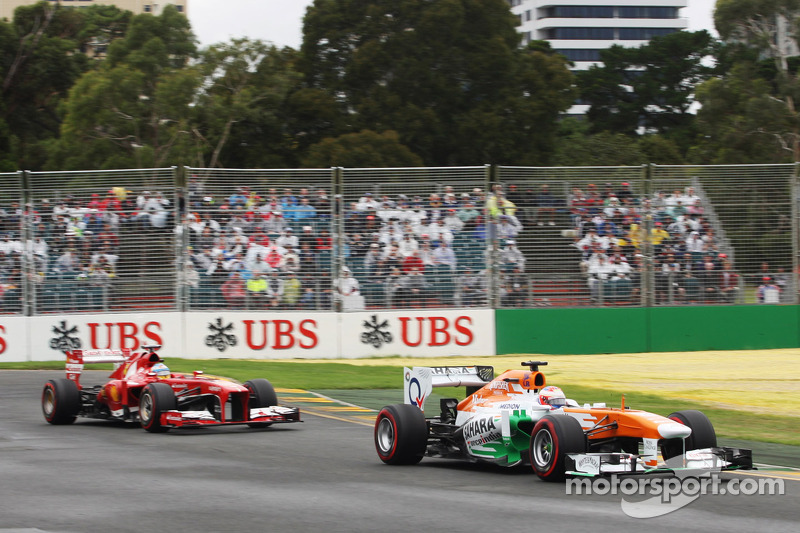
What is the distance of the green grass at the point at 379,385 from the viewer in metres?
12.1

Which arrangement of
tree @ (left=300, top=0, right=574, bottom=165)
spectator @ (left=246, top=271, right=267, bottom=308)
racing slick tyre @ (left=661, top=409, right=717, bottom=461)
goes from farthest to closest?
tree @ (left=300, top=0, right=574, bottom=165), spectator @ (left=246, top=271, right=267, bottom=308), racing slick tyre @ (left=661, top=409, right=717, bottom=461)

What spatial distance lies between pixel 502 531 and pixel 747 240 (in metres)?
18.7

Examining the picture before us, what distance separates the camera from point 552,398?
888 cm

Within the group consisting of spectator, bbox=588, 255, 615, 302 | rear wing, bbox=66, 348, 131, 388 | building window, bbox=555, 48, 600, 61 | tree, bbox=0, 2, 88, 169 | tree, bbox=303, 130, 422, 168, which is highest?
building window, bbox=555, 48, 600, 61

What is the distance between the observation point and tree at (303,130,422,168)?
40594mm

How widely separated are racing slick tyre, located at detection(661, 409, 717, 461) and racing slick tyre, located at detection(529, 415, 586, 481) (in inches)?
27.2

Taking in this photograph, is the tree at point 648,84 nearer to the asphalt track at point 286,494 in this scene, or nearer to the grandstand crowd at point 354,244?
the grandstand crowd at point 354,244

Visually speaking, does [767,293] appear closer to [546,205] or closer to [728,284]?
[728,284]

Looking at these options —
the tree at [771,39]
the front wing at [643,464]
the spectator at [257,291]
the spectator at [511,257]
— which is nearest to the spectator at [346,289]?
the spectator at [257,291]

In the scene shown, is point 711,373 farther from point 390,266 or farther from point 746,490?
point 746,490

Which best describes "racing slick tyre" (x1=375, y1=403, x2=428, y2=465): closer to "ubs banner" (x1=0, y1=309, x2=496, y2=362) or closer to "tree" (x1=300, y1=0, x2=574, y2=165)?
"ubs banner" (x1=0, y1=309, x2=496, y2=362)

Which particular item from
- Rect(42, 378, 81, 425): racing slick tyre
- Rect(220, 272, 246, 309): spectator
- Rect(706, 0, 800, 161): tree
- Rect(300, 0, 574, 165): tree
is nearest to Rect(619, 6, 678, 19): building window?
Rect(706, 0, 800, 161): tree

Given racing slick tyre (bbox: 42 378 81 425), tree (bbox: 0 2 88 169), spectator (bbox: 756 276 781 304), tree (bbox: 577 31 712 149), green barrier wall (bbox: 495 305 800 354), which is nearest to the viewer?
racing slick tyre (bbox: 42 378 81 425)

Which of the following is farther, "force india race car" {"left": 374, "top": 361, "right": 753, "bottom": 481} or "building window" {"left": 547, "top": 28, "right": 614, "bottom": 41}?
"building window" {"left": 547, "top": 28, "right": 614, "bottom": 41}
